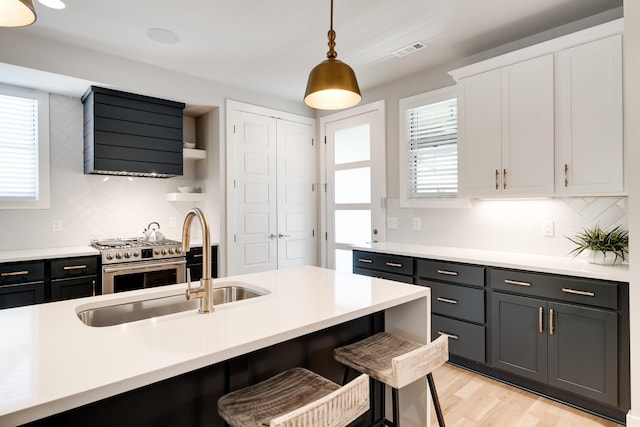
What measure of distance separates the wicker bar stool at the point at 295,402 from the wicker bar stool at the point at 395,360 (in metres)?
0.19

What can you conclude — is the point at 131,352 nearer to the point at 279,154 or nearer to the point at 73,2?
the point at 73,2

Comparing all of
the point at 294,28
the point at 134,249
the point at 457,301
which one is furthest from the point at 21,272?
the point at 457,301

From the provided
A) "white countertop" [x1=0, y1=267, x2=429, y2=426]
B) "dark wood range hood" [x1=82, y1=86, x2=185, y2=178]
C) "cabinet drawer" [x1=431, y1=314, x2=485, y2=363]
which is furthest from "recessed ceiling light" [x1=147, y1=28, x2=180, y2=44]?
"cabinet drawer" [x1=431, y1=314, x2=485, y2=363]

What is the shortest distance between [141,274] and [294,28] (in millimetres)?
2531

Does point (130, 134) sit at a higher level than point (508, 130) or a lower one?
higher

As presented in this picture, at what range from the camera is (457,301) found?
9.23 feet

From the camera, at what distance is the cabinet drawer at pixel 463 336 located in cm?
269

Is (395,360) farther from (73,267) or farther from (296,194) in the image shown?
(296,194)

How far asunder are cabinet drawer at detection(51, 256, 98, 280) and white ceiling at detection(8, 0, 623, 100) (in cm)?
181

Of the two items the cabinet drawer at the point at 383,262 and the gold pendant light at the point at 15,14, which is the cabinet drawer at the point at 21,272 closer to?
the gold pendant light at the point at 15,14

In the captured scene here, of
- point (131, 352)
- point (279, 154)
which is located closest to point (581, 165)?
point (131, 352)

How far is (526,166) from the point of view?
2654mm

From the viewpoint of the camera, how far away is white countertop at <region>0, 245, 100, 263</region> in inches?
108

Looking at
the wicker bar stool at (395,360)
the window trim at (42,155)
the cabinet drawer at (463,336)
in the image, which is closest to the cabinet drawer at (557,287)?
the cabinet drawer at (463,336)
